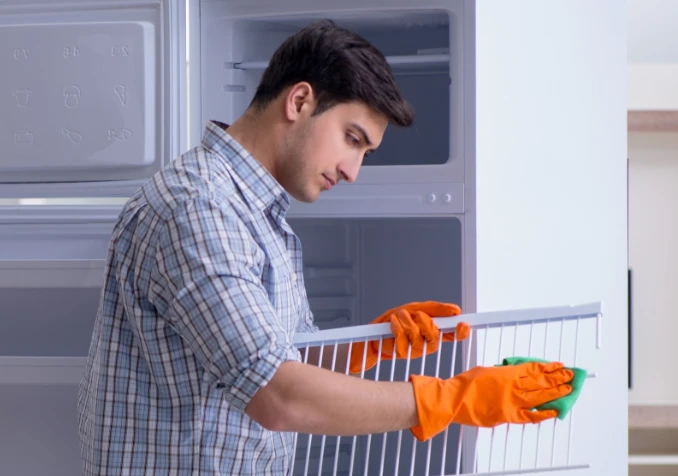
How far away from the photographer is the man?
99 centimetres

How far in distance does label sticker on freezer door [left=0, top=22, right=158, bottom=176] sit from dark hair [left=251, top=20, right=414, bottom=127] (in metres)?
0.56

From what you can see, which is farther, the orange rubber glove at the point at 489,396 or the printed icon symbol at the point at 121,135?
the printed icon symbol at the point at 121,135

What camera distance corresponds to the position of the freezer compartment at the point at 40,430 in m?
1.78

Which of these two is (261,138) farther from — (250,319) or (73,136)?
(73,136)

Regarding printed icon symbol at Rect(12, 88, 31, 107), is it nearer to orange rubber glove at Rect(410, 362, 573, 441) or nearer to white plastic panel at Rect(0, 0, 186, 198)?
white plastic panel at Rect(0, 0, 186, 198)

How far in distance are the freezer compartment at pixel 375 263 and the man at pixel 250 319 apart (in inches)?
24.5

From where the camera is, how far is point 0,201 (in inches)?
Result: 69.9

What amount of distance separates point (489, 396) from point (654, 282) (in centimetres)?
321

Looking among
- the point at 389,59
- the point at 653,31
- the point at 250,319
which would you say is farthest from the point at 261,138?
the point at 653,31

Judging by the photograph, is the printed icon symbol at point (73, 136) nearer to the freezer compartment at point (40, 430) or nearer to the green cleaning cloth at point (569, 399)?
the freezer compartment at point (40, 430)

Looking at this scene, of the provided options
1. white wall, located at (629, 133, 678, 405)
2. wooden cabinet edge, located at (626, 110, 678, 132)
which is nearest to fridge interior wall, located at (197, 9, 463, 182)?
wooden cabinet edge, located at (626, 110, 678, 132)

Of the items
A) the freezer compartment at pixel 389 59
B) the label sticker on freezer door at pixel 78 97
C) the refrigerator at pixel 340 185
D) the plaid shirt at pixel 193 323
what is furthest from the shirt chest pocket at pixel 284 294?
the label sticker on freezer door at pixel 78 97

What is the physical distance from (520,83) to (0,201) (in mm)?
1178

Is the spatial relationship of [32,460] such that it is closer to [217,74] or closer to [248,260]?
[217,74]
